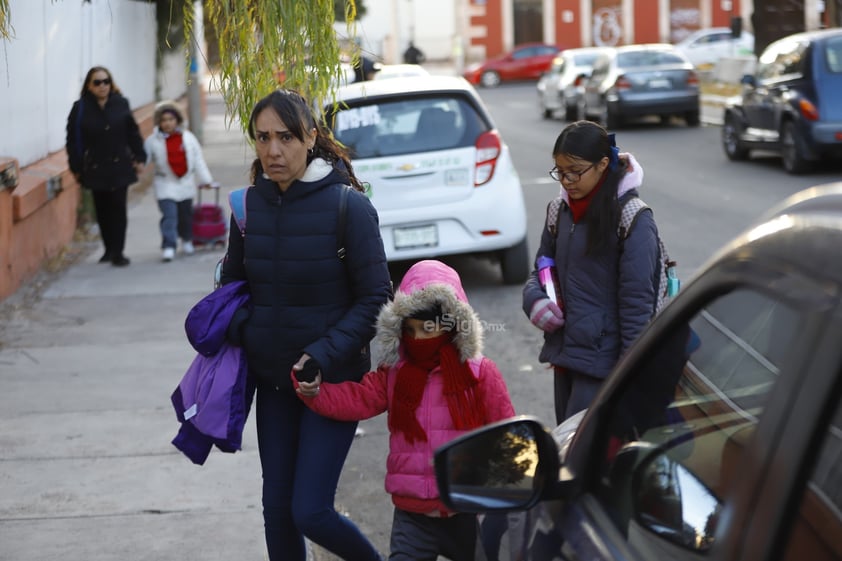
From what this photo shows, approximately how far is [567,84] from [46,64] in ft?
56.1

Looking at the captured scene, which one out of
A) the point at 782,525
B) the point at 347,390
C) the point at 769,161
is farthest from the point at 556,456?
the point at 769,161

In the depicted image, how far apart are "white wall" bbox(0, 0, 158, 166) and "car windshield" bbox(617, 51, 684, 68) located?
10443mm

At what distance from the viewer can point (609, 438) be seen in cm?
248

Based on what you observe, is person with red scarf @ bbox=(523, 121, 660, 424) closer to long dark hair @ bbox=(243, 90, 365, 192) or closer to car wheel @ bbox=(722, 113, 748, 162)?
long dark hair @ bbox=(243, 90, 365, 192)

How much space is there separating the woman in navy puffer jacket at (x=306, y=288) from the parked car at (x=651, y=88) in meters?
20.5

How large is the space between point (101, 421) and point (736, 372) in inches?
222

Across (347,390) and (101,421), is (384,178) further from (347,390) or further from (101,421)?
(347,390)

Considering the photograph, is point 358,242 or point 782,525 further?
point 358,242

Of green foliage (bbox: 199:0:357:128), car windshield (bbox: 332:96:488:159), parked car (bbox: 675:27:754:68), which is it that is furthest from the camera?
parked car (bbox: 675:27:754:68)

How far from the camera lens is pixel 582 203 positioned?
14.9ft

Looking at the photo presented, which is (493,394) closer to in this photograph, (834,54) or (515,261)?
(515,261)

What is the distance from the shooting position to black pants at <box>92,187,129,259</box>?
1213 cm

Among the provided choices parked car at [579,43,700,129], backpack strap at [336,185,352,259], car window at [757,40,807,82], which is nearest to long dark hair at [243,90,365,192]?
backpack strap at [336,185,352,259]

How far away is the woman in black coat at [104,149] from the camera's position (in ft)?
39.6
